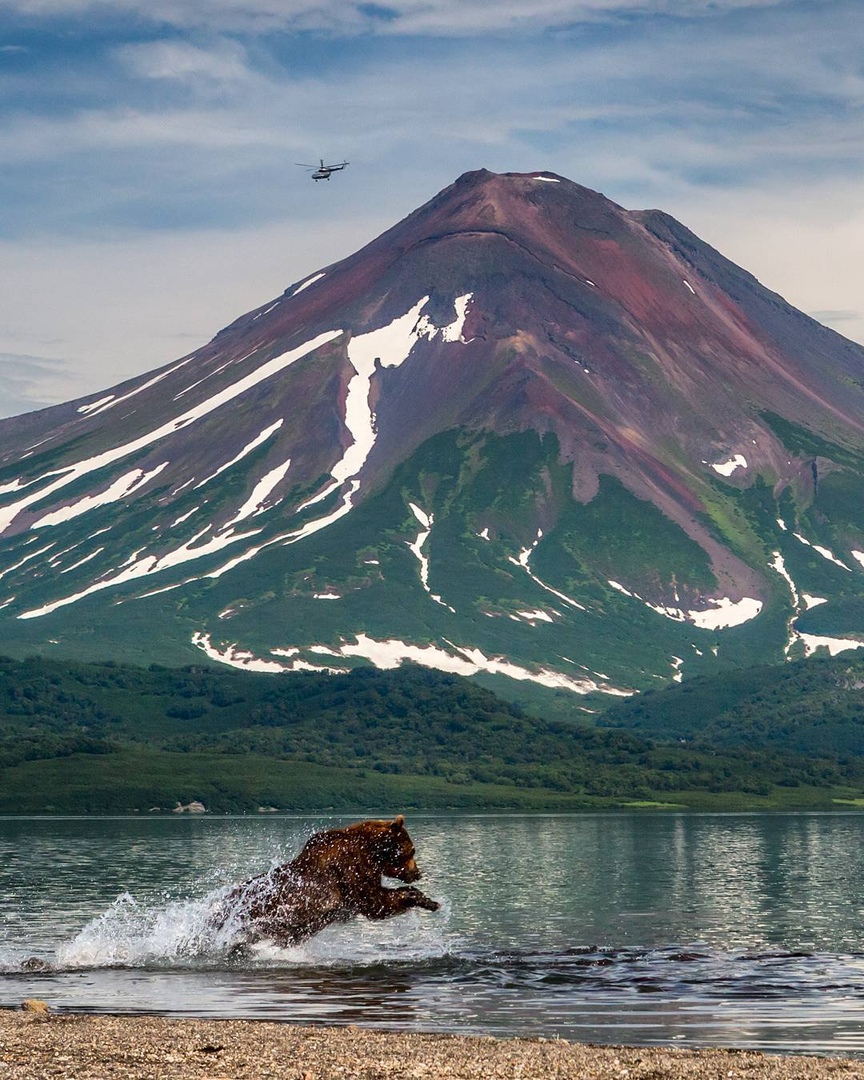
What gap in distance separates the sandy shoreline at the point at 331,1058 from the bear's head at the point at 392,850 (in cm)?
1279

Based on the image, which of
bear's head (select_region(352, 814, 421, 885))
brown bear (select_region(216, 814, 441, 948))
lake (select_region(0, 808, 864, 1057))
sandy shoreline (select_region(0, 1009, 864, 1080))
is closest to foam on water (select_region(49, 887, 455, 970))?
lake (select_region(0, 808, 864, 1057))

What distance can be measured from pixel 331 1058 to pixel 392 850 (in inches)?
702

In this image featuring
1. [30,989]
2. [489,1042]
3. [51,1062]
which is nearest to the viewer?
[51,1062]

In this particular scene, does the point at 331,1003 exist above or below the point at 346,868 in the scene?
below

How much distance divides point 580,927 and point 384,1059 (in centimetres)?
3618

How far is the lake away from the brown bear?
1.69 meters

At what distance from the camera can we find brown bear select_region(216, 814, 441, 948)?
1901 inches

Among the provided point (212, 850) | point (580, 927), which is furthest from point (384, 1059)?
point (212, 850)

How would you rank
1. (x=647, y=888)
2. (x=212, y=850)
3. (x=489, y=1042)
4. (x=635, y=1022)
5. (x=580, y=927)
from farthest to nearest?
(x=212, y=850) → (x=647, y=888) → (x=580, y=927) → (x=635, y=1022) → (x=489, y=1042)

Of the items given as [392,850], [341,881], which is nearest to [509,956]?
[392,850]

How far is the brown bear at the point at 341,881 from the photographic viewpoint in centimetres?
4828

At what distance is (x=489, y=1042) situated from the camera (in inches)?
1336

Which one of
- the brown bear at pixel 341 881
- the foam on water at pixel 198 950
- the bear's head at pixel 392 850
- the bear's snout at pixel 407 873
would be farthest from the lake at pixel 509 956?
the bear's head at pixel 392 850

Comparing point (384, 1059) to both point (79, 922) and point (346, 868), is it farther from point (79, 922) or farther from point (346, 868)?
point (79, 922)
